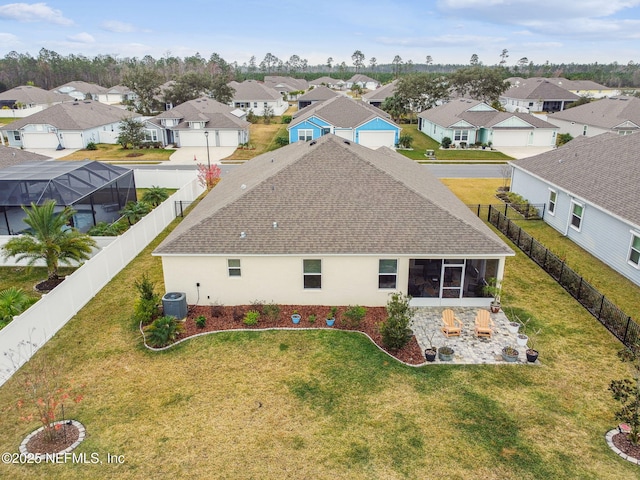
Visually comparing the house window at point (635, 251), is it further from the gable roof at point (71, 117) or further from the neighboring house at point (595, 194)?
the gable roof at point (71, 117)

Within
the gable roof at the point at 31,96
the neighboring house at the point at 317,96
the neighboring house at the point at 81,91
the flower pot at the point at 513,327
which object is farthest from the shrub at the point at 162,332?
the neighboring house at the point at 81,91

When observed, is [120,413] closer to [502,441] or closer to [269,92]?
[502,441]

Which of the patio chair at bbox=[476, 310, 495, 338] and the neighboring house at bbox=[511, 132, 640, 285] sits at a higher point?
the neighboring house at bbox=[511, 132, 640, 285]

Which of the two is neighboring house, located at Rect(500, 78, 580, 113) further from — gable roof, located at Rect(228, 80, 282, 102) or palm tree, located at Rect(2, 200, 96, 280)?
palm tree, located at Rect(2, 200, 96, 280)

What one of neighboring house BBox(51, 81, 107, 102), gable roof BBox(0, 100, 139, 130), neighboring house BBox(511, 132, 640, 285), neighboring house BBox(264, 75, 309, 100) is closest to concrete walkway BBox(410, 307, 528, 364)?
neighboring house BBox(511, 132, 640, 285)

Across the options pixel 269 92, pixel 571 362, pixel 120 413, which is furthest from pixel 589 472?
pixel 269 92

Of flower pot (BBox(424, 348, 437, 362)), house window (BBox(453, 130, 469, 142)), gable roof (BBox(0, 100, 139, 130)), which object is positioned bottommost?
flower pot (BBox(424, 348, 437, 362))
